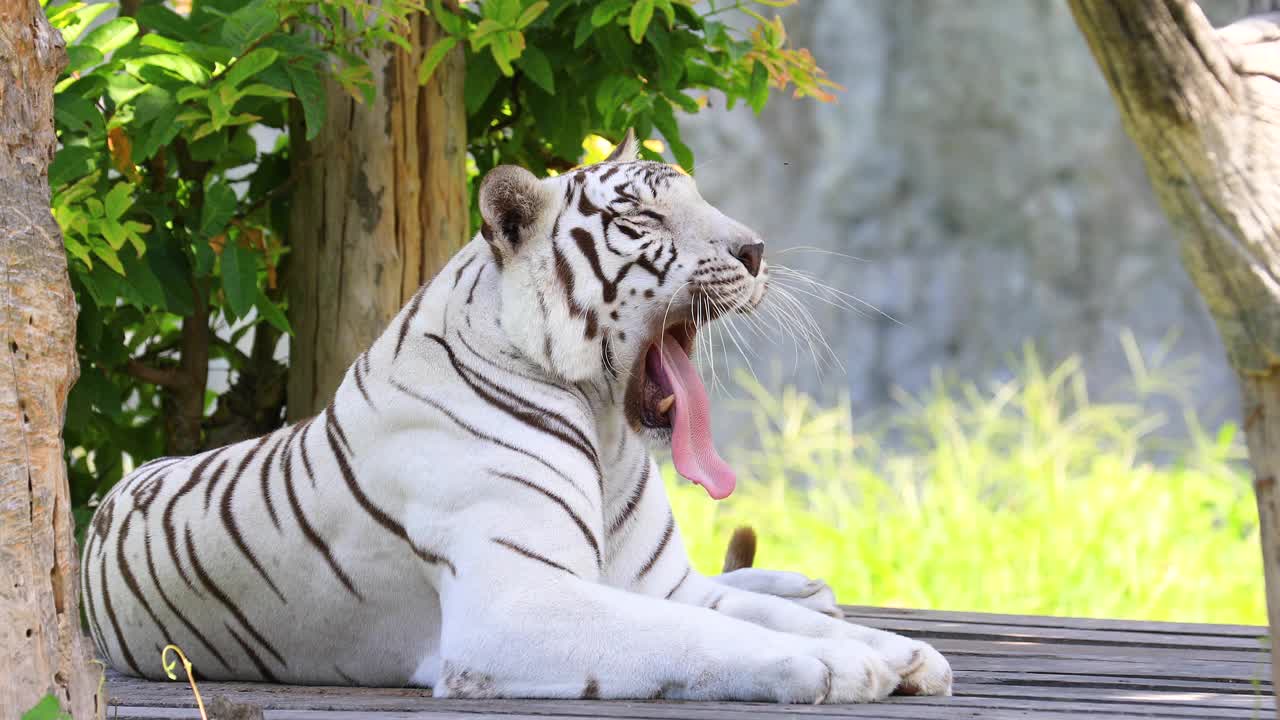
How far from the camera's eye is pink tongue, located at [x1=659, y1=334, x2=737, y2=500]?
236cm

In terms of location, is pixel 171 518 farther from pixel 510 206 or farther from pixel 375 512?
pixel 510 206

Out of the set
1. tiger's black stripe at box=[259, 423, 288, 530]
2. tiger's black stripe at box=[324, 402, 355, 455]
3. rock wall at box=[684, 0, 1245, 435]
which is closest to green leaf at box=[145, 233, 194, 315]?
tiger's black stripe at box=[259, 423, 288, 530]

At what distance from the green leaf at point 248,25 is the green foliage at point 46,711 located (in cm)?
160

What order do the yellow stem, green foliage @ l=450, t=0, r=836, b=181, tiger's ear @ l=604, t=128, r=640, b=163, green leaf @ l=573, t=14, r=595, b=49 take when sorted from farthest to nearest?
green foliage @ l=450, t=0, r=836, b=181
green leaf @ l=573, t=14, r=595, b=49
tiger's ear @ l=604, t=128, r=640, b=163
the yellow stem

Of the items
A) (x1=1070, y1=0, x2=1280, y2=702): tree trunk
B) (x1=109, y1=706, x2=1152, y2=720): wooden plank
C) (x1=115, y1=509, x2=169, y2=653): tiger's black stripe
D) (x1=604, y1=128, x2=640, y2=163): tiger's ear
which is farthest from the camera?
(x1=604, y1=128, x2=640, y2=163): tiger's ear

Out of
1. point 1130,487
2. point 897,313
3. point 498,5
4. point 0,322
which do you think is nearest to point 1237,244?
point 0,322

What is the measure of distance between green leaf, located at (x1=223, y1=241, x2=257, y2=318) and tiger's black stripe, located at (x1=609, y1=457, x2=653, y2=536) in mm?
1036

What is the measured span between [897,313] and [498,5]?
5158 millimetres

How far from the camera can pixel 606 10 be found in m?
3.00

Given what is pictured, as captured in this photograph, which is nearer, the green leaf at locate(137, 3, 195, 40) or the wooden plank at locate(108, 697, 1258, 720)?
the wooden plank at locate(108, 697, 1258, 720)

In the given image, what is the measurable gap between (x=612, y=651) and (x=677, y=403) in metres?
0.46

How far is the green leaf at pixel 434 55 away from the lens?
9.93 feet

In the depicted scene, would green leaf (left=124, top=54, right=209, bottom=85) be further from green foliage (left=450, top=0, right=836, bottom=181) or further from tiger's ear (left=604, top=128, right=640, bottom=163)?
tiger's ear (left=604, top=128, right=640, bottom=163)

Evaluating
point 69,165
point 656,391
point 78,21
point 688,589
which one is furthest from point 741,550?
point 78,21
